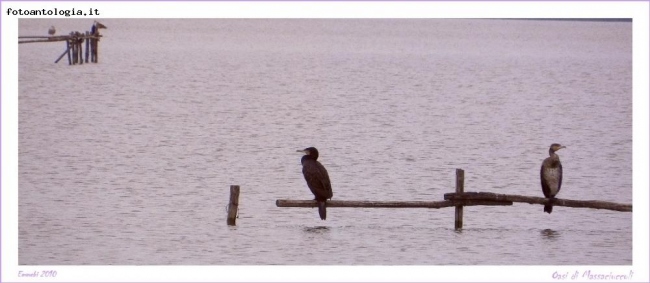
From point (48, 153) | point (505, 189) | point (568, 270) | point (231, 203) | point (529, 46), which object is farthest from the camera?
point (529, 46)

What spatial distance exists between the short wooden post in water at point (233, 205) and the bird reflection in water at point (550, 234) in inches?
185

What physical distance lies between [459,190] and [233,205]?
10.8ft

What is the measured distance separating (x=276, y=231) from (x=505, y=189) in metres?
6.96

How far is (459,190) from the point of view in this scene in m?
18.3

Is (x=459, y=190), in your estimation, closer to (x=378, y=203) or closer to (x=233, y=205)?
(x=378, y=203)

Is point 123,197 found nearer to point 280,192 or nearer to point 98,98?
point 280,192

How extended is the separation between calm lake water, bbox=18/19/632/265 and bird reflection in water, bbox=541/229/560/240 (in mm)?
93

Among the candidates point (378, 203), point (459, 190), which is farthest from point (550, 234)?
point (378, 203)

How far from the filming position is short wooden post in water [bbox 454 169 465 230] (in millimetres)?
18281

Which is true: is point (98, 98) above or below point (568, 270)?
above

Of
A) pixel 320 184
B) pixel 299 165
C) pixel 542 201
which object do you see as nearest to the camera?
pixel 542 201

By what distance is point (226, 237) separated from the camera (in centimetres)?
1917

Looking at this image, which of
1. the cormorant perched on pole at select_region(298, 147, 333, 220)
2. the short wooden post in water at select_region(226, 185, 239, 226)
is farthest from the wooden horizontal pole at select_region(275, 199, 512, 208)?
the short wooden post in water at select_region(226, 185, 239, 226)

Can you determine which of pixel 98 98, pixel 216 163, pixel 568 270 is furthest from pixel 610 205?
pixel 98 98
